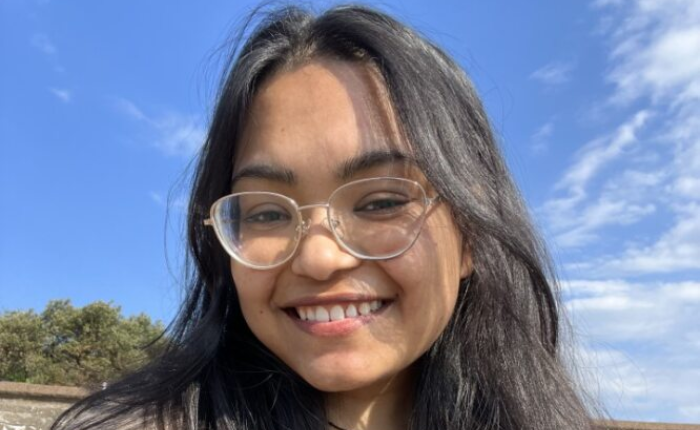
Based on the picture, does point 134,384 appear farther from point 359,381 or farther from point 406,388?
point 406,388

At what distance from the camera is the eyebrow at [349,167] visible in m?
1.49

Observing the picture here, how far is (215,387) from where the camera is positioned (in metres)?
1.60

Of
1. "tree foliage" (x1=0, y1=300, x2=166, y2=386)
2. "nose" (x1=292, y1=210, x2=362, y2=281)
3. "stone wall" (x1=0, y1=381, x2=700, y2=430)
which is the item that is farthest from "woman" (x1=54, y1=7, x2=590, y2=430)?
"tree foliage" (x1=0, y1=300, x2=166, y2=386)

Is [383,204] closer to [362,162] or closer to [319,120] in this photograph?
[362,162]

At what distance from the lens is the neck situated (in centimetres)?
166

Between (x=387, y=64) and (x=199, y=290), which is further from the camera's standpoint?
(x=199, y=290)

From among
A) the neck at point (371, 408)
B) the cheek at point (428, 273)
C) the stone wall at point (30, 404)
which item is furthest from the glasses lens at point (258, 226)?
the stone wall at point (30, 404)

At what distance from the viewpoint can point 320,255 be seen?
1.42 metres

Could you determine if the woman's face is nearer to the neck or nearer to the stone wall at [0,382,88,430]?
the neck

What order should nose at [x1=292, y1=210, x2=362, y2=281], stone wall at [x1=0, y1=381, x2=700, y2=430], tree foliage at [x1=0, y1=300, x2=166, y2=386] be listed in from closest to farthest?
nose at [x1=292, y1=210, x2=362, y2=281], stone wall at [x1=0, y1=381, x2=700, y2=430], tree foliage at [x1=0, y1=300, x2=166, y2=386]

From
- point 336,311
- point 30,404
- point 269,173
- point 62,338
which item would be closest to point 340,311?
point 336,311

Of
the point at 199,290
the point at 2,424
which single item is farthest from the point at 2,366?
the point at 199,290

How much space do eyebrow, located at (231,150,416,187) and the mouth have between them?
10.6 inches

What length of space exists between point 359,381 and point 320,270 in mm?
248
